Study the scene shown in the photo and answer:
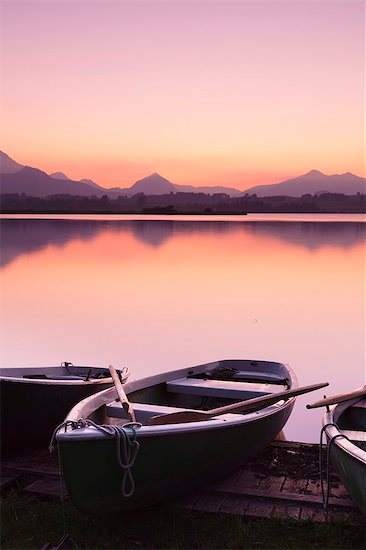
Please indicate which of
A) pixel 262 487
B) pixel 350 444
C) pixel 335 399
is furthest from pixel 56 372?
pixel 350 444

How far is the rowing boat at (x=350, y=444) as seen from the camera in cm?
471

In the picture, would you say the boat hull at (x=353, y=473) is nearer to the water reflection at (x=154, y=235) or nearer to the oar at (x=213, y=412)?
the oar at (x=213, y=412)

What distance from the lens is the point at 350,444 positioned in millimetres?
4961

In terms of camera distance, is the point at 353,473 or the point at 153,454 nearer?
the point at 353,473

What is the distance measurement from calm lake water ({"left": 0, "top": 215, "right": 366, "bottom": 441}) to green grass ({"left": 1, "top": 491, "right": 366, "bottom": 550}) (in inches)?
164

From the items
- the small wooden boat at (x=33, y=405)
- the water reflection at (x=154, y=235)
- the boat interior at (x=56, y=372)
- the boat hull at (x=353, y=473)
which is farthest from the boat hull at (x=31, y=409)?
the water reflection at (x=154, y=235)

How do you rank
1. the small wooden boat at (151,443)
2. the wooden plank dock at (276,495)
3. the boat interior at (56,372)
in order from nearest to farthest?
the small wooden boat at (151,443), the wooden plank dock at (276,495), the boat interior at (56,372)

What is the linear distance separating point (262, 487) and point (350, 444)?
1.34 metres

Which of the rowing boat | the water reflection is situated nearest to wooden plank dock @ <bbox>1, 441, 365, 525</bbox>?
the rowing boat

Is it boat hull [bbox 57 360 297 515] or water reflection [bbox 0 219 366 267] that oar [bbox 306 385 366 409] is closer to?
boat hull [bbox 57 360 297 515]

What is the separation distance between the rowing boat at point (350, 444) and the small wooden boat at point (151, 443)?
2.06 ft

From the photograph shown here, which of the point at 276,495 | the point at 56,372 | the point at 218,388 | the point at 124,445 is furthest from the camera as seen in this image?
the point at 56,372

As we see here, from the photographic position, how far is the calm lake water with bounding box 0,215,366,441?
1508 centimetres

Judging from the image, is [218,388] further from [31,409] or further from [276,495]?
[31,409]
